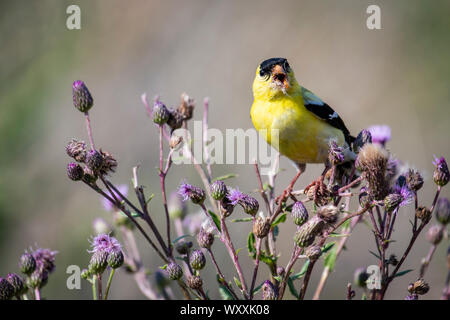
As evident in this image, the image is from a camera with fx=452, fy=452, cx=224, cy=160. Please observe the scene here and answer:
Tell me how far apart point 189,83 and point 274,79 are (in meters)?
2.74

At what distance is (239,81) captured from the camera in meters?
5.13

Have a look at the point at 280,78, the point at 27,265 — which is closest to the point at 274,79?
the point at 280,78

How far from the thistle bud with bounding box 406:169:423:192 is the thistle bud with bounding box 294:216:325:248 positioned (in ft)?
1.35

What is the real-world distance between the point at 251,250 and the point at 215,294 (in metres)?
2.22

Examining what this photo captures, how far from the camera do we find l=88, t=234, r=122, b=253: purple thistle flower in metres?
1.54

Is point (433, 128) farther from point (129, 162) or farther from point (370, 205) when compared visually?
point (370, 205)

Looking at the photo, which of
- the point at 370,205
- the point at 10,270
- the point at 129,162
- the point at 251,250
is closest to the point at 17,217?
the point at 10,270

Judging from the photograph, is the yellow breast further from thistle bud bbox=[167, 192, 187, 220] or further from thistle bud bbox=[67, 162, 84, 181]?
thistle bud bbox=[67, 162, 84, 181]

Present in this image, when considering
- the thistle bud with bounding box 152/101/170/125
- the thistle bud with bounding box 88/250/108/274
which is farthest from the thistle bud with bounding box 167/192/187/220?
the thistle bud with bounding box 88/250/108/274

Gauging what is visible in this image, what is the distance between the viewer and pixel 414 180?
161 cm

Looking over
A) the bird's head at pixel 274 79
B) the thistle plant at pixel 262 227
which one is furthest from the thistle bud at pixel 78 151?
the bird's head at pixel 274 79

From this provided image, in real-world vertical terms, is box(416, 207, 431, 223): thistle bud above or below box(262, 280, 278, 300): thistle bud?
above

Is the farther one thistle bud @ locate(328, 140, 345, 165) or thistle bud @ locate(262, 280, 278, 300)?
thistle bud @ locate(328, 140, 345, 165)

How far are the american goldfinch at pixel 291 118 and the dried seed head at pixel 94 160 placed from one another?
117 cm
